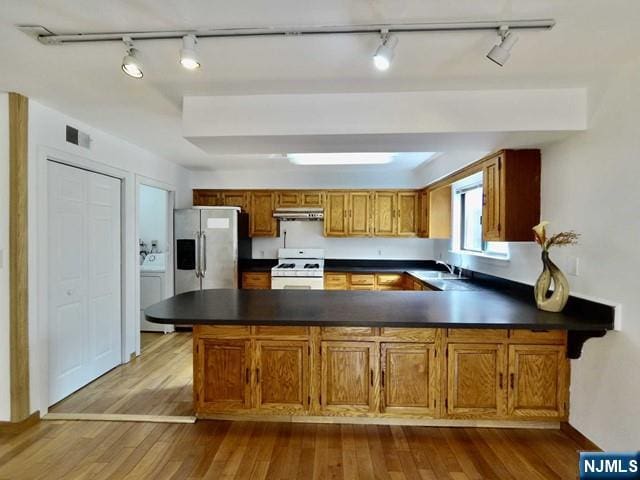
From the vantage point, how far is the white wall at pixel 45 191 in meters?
2.49

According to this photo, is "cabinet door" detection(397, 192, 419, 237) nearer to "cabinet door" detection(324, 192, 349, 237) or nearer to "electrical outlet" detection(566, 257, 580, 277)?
"cabinet door" detection(324, 192, 349, 237)

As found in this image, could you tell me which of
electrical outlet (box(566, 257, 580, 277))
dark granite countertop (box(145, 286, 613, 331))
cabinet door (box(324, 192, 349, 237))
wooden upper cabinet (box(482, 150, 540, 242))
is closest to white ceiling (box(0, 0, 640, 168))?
wooden upper cabinet (box(482, 150, 540, 242))

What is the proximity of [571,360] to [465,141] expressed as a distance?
171 cm

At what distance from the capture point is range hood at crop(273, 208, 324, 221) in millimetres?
5164

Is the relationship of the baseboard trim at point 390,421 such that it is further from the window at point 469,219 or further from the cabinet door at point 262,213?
the cabinet door at point 262,213

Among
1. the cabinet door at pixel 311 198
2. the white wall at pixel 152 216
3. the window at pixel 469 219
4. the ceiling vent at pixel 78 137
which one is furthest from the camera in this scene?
the cabinet door at pixel 311 198

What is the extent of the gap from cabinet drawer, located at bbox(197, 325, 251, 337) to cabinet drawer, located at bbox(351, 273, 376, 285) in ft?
9.08

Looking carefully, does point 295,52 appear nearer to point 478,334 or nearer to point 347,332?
point 347,332

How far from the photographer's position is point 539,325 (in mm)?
2047

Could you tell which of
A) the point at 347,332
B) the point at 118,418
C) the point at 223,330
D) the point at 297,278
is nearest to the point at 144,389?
the point at 118,418

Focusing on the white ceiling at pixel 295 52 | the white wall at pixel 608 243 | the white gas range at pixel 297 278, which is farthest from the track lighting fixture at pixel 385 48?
the white gas range at pixel 297 278

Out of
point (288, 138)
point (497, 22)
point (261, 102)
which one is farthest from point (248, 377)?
point (497, 22)

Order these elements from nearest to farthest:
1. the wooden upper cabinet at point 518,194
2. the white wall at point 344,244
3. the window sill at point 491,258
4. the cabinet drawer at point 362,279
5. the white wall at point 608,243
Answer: the white wall at point 608,243 → the wooden upper cabinet at point 518,194 → the window sill at point 491,258 → the cabinet drawer at point 362,279 → the white wall at point 344,244

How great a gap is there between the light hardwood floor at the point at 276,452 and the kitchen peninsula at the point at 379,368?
0.37 feet
